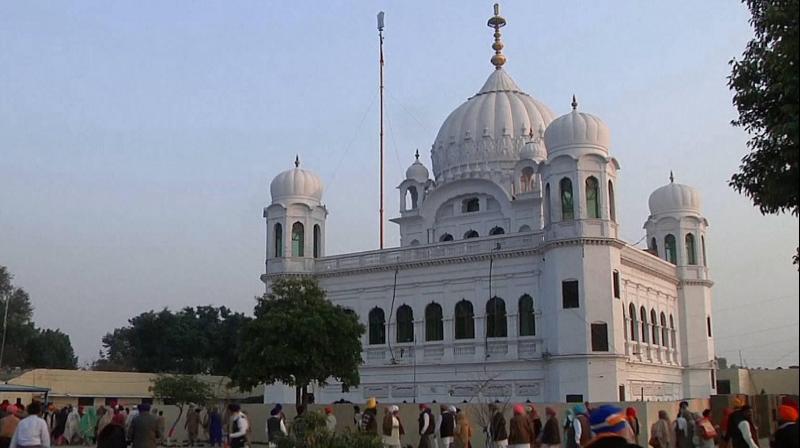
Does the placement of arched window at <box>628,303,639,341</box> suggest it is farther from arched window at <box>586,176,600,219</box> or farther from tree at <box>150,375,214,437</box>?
tree at <box>150,375,214,437</box>

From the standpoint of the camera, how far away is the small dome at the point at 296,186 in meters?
42.6

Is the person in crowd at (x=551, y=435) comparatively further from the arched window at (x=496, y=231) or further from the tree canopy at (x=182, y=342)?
the tree canopy at (x=182, y=342)

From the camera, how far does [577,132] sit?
35.3m

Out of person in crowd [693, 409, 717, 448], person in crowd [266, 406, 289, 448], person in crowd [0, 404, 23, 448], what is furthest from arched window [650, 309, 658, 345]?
person in crowd [0, 404, 23, 448]

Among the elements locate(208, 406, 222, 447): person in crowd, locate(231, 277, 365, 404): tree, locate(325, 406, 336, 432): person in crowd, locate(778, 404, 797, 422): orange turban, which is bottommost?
locate(208, 406, 222, 447): person in crowd

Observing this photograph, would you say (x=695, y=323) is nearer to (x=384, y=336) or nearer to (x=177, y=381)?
(x=384, y=336)

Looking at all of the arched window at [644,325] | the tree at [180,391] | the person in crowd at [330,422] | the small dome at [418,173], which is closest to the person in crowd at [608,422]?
the person in crowd at [330,422]

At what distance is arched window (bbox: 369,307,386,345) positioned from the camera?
128 ft

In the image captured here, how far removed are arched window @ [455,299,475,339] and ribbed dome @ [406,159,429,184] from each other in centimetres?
972

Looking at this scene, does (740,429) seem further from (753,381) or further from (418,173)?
(753,381)

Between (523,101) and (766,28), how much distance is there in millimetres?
31805

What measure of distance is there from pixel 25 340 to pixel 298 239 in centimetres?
2400

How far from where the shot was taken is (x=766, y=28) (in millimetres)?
12711

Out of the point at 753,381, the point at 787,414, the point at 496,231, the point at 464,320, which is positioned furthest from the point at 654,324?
the point at 787,414
